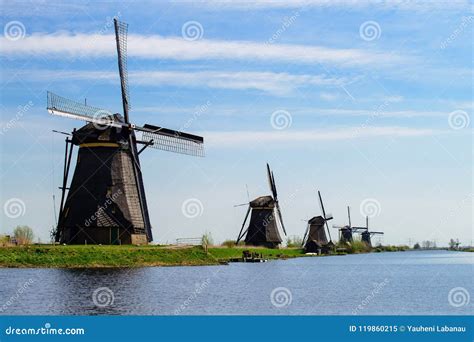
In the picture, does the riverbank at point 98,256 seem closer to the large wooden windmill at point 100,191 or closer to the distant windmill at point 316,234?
the large wooden windmill at point 100,191

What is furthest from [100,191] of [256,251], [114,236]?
[256,251]

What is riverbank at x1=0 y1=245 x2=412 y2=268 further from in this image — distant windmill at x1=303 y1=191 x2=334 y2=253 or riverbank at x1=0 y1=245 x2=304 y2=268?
distant windmill at x1=303 y1=191 x2=334 y2=253

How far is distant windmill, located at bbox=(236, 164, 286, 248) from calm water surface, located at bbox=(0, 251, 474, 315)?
38.0 meters

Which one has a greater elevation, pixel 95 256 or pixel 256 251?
pixel 95 256

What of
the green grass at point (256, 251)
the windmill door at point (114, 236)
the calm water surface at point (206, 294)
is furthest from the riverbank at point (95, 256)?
the green grass at point (256, 251)

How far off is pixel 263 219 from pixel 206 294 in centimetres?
5135

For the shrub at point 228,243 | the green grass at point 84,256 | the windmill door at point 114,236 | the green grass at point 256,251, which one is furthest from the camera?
the shrub at point 228,243

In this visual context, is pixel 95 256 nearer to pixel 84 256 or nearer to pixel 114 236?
pixel 84 256

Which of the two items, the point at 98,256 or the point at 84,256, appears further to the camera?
the point at 98,256

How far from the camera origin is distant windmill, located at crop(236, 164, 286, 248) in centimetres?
8438

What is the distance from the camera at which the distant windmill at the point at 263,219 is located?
8438 centimetres

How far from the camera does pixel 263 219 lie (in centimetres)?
8444

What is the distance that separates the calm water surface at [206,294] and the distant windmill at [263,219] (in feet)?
125

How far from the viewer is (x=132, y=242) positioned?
52531 millimetres
